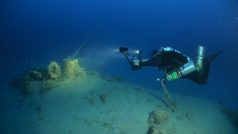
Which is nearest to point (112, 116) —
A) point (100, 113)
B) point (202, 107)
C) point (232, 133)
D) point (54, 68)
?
point (100, 113)

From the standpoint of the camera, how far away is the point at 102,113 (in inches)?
342

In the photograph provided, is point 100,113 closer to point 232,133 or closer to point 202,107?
point 202,107

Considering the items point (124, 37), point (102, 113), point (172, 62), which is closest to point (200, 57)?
point (172, 62)

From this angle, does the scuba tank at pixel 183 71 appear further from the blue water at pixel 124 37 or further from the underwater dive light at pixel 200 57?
the blue water at pixel 124 37

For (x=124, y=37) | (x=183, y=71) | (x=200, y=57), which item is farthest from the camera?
(x=124, y=37)

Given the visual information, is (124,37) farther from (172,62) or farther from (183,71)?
(183,71)

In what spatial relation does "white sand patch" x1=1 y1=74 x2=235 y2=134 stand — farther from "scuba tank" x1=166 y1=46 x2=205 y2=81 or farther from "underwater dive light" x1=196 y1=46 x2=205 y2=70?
"underwater dive light" x1=196 y1=46 x2=205 y2=70

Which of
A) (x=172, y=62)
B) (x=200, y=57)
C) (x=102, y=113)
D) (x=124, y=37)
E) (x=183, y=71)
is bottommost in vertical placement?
(x=102, y=113)

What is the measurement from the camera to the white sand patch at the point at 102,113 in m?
8.13

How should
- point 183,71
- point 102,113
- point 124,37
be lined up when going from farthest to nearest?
point 124,37 → point 102,113 → point 183,71

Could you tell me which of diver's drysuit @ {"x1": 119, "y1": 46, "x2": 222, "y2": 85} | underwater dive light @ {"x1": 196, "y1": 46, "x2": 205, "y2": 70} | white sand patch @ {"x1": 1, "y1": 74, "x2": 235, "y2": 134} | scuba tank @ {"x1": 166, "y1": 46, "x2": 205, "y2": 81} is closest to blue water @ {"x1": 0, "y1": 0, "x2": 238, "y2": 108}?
diver's drysuit @ {"x1": 119, "y1": 46, "x2": 222, "y2": 85}

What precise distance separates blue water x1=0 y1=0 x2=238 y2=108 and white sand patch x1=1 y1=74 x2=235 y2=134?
200cm

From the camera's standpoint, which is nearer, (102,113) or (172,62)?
(172,62)

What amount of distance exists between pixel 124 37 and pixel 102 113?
47505mm
